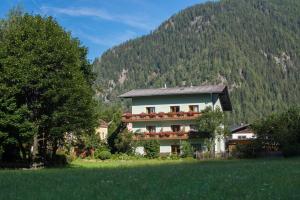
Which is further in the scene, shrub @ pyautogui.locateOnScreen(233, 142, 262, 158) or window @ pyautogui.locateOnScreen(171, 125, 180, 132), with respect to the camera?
window @ pyautogui.locateOnScreen(171, 125, 180, 132)

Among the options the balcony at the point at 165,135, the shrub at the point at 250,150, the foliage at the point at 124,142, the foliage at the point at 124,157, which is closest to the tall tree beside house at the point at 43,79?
the foliage at the point at 124,157

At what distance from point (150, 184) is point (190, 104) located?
6733cm

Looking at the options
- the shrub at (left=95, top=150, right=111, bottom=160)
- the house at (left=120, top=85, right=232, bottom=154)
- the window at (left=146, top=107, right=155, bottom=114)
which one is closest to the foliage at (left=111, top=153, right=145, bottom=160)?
the shrub at (left=95, top=150, right=111, bottom=160)

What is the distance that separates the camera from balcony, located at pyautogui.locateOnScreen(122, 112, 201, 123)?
83750mm

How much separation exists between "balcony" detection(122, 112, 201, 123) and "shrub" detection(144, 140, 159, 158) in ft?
17.9

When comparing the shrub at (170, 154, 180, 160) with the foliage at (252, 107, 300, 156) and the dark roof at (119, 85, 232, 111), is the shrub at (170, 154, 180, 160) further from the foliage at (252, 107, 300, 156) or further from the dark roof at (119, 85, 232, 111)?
the dark roof at (119, 85, 232, 111)

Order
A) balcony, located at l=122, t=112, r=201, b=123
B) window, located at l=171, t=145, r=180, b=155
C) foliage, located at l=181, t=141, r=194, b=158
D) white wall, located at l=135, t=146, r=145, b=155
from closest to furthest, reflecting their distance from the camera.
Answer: foliage, located at l=181, t=141, r=194, b=158 → balcony, located at l=122, t=112, r=201, b=123 → white wall, located at l=135, t=146, r=145, b=155 → window, located at l=171, t=145, r=180, b=155

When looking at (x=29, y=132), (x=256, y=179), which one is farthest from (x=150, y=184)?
(x=29, y=132)

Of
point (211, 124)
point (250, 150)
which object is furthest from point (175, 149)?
point (250, 150)

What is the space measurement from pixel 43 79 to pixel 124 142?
115 ft

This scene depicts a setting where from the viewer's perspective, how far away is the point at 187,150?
78.0 metres

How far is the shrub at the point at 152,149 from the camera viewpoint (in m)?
80.4

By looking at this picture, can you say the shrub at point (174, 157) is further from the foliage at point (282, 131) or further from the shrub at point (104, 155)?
the foliage at point (282, 131)

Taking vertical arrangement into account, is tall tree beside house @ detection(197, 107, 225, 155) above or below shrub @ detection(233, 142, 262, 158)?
above
